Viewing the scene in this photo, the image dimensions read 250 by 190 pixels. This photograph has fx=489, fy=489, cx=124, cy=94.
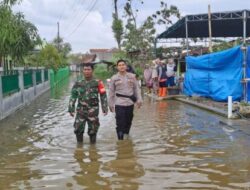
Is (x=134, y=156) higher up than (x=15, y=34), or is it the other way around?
(x=15, y=34)

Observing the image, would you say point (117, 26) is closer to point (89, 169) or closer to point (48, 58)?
point (48, 58)

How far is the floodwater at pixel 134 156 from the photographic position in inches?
254

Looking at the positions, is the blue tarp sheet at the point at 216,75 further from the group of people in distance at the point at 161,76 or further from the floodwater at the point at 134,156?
the floodwater at the point at 134,156

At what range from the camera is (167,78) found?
21.3m

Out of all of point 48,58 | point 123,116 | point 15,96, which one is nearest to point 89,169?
point 123,116

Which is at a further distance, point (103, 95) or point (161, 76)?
point (161, 76)

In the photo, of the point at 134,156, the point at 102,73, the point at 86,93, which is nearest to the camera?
the point at 134,156

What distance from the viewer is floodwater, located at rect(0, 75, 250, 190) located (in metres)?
6.45

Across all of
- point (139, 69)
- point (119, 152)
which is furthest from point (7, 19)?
point (139, 69)

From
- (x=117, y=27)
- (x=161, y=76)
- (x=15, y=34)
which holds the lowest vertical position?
(x=161, y=76)

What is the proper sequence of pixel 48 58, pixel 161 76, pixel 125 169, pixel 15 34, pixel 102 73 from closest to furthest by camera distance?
pixel 125 169 < pixel 15 34 < pixel 161 76 < pixel 102 73 < pixel 48 58

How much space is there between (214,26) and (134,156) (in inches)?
867

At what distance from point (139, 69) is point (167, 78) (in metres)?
13.1

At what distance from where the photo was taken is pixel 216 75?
57.1 ft
